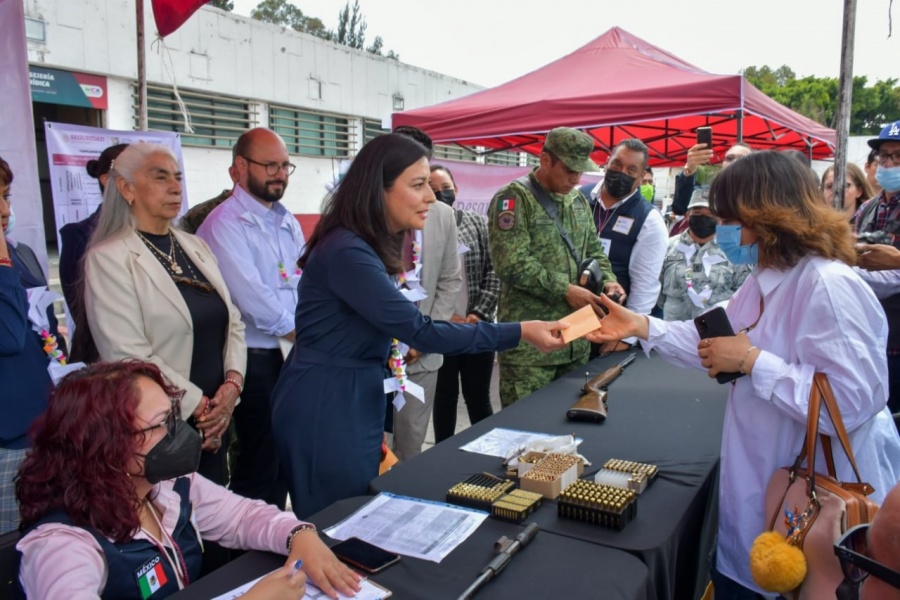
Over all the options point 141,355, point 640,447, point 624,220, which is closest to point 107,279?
point 141,355

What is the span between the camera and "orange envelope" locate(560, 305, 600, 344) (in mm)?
2162

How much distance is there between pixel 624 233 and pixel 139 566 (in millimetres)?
A: 3202

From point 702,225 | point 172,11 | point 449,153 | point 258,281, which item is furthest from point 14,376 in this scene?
point 449,153

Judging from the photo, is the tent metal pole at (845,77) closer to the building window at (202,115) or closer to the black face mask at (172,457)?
the black face mask at (172,457)

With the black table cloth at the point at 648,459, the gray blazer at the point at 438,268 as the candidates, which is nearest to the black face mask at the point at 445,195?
the gray blazer at the point at 438,268

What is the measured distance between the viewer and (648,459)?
207 cm

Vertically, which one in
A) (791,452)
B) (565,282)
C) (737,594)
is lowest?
(737,594)

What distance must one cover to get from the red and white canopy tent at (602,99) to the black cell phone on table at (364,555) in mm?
4601

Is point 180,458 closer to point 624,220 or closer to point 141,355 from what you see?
point 141,355

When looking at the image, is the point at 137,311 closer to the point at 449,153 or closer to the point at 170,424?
the point at 170,424

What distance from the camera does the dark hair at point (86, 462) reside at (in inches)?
52.7

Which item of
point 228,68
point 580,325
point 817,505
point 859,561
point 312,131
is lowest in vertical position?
point 817,505

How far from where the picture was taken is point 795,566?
1.33 meters

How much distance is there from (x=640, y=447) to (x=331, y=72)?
41.7 ft
